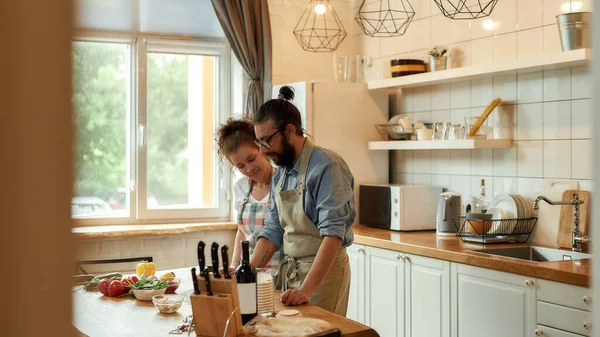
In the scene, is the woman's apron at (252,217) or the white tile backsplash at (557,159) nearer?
the woman's apron at (252,217)

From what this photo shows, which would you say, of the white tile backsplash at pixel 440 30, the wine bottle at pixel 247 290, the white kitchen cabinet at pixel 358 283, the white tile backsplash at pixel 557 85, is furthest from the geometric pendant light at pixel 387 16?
the wine bottle at pixel 247 290

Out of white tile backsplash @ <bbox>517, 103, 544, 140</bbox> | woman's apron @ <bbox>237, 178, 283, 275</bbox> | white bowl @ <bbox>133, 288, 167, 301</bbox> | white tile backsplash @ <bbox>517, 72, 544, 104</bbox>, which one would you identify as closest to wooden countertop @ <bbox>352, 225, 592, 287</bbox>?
white tile backsplash @ <bbox>517, 103, 544, 140</bbox>

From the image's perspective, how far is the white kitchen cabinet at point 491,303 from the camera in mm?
3152

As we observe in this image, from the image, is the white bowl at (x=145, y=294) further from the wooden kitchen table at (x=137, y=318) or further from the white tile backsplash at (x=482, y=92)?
the white tile backsplash at (x=482, y=92)

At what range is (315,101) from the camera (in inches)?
189

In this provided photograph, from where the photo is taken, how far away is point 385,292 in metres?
4.12

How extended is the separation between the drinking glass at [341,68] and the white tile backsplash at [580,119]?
1794 mm

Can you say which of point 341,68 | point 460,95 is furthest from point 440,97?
point 341,68

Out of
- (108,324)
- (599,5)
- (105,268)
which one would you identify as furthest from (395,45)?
(599,5)

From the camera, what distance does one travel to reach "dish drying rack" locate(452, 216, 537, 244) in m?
3.79

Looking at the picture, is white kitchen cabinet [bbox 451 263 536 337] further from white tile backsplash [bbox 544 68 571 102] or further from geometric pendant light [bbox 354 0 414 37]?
geometric pendant light [bbox 354 0 414 37]

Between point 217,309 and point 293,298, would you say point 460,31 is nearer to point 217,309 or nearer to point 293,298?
point 293,298

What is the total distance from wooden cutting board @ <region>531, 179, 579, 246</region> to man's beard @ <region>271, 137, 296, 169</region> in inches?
66.9

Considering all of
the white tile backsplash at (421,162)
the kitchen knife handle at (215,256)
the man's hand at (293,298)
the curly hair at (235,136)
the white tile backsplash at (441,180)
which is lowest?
the man's hand at (293,298)
